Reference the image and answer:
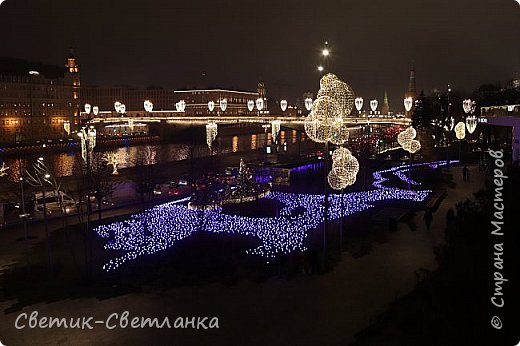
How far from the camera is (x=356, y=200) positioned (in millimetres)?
19109

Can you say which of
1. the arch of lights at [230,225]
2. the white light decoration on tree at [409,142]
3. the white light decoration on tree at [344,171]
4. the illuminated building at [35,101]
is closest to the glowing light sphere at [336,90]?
the white light decoration on tree at [344,171]

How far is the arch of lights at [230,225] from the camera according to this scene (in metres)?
13.0

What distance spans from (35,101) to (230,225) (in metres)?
59.3

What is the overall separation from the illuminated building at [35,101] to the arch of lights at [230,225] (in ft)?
152

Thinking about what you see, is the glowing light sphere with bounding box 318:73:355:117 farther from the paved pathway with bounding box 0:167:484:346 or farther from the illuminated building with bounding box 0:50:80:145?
the illuminated building with bounding box 0:50:80:145

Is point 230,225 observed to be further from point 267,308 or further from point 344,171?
point 267,308

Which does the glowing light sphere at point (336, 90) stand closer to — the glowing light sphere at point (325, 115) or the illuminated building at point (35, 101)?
the glowing light sphere at point (325, 115)

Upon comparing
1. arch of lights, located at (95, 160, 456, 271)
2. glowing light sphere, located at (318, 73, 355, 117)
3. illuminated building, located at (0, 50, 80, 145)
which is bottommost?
arch of lights, located at (95, 160, 456, 271)

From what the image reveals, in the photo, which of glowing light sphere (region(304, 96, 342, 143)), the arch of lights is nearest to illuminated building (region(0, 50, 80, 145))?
the arch of lights

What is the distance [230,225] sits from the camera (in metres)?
15.3

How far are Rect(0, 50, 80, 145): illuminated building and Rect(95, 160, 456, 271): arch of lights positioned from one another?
46383mm

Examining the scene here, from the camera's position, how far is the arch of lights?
1305 centimetres

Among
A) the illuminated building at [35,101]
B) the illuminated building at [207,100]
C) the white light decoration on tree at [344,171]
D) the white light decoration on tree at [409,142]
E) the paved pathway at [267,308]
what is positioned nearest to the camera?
the paved pathway at [267,308]

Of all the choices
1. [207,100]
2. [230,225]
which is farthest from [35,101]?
[230,225]
